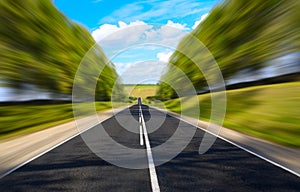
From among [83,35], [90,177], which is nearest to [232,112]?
[90,177]

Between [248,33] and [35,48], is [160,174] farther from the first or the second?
[248,33]

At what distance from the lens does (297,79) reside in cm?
2350

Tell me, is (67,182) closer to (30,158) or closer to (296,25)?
(30,158)

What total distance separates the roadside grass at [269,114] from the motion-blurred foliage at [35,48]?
1349cm

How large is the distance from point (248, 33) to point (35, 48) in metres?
18.3

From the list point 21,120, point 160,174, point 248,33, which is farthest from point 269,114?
point 21,120

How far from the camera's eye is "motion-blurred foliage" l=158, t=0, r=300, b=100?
2000 centimetres

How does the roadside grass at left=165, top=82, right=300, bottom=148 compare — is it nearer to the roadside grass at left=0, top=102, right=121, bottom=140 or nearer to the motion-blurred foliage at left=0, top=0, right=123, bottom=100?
the roadside grass at left=0, top=102, right=121, bottom=140

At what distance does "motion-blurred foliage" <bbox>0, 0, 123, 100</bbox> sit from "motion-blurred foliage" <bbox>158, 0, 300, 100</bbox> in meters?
16.7

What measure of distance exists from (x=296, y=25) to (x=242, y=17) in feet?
28.0

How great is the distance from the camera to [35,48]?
20.7m

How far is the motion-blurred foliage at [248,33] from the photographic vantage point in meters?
20.0

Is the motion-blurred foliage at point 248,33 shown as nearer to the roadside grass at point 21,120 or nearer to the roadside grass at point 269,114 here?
the roadside grass at point 269,114

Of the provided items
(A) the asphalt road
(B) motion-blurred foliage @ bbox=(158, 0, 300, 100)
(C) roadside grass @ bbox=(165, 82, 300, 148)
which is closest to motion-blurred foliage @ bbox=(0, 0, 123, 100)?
(A) the asphalt road
